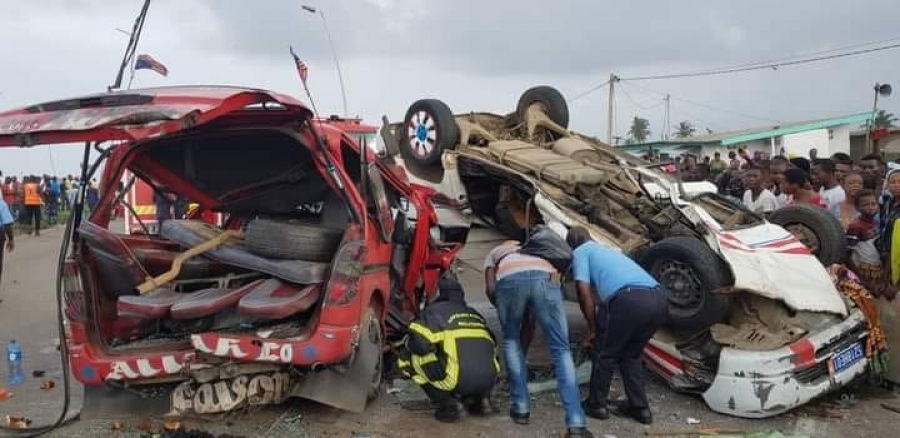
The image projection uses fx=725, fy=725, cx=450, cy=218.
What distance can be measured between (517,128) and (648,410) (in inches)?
171

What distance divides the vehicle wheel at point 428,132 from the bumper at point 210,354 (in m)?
3.55

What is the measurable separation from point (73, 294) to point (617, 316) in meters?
3.18

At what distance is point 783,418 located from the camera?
4.49 meters

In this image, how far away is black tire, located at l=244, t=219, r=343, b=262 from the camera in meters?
4.30

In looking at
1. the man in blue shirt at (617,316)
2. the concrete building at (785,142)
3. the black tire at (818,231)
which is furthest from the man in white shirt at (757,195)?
the concrete building at (785,142)

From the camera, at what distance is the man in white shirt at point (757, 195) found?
7.50m

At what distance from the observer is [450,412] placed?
14.7 ft

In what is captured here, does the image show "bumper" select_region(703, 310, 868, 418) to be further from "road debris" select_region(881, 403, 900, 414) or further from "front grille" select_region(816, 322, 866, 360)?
"road debris" select_region(881, 403, 900, 414)

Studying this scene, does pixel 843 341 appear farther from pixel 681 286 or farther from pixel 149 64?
pixel 149 64

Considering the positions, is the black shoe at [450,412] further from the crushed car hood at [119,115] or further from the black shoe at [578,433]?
the crushed car hood at [119,115]

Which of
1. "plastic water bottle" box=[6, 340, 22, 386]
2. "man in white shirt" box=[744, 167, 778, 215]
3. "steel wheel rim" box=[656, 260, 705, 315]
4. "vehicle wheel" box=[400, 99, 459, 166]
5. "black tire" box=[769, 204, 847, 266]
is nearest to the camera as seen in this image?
"steel wheel rim" box=[656, 260, 705, 315]

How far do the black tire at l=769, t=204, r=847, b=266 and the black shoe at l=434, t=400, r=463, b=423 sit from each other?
3242 millimetres

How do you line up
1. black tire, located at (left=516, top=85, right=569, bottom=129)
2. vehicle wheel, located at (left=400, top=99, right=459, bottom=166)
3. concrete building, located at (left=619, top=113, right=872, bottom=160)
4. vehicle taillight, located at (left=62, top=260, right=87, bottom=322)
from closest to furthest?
vehicle taillight, located at (left=62, top=260, right=87, bottom=322) < vehicle wheel, located at (left=400, top=99, right=459, bottom=166) < black tire, located at (left=516, top=85, right=569, bottom=129) < concrete building, located at (left=619, top=113, right=872, bottom=160)

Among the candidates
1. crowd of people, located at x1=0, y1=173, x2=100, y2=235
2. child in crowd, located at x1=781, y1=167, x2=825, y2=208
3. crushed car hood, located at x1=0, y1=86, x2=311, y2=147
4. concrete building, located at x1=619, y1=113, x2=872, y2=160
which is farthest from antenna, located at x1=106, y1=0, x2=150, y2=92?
concrete building, located at x1=619, y1=113, x2=872, y2=160
